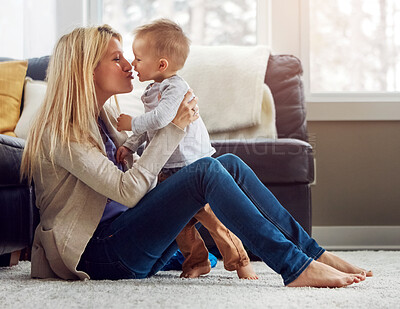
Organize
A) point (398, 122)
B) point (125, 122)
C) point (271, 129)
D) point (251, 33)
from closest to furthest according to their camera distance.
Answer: point (125, 122), point (271, 129), point (398, 122), point (251, 33)

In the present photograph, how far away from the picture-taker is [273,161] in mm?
2158

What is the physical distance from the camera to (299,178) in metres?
2.15

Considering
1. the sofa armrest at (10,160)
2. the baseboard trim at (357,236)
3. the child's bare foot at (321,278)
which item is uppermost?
the sofa armrest at (10,160)

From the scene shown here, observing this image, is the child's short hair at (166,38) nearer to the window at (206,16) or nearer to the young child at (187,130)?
the young child at (187,130)

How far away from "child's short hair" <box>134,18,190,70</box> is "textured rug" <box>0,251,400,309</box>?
664 mm

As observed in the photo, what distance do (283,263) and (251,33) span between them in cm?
207

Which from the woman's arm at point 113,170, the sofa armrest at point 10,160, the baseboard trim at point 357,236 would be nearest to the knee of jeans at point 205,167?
the woman's arm at point 113,170

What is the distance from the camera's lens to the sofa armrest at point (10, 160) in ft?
5.58

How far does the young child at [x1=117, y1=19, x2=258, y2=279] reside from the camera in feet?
5.32

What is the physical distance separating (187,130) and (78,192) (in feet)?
1.26

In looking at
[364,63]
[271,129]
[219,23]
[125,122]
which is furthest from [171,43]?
[364,63]

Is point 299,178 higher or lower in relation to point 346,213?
higher

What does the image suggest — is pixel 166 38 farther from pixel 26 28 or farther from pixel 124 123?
pixel 26 28

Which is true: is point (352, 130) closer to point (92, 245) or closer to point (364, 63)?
point (364, 63)
